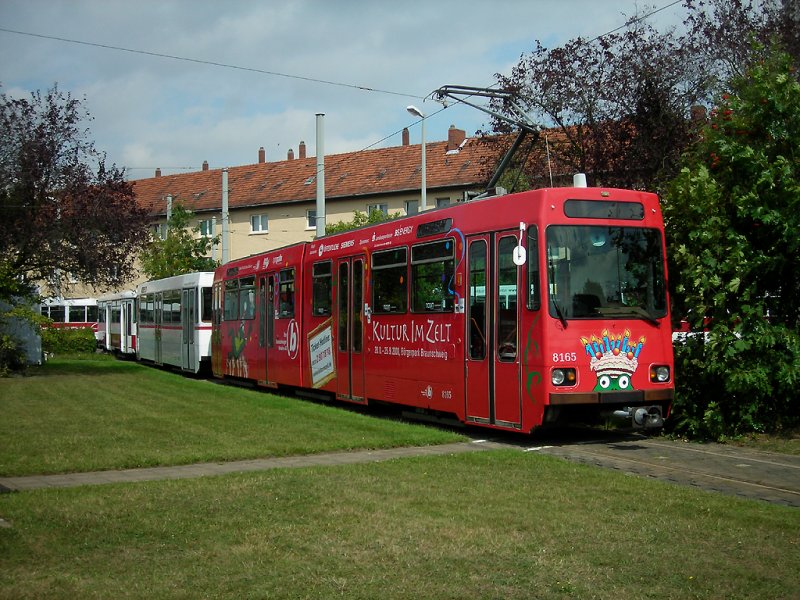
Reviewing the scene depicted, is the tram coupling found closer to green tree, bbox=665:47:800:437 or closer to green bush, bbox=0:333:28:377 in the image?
green tree, bbox=665:47:800:437

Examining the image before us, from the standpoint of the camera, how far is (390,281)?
53.9 ft

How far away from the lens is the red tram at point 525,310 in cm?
1251

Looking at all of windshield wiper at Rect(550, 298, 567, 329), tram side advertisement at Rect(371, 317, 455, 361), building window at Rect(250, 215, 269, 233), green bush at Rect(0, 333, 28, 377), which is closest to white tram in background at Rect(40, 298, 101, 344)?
building window at Rect(250, 215, 269, 233)

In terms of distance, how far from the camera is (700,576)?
6254mm

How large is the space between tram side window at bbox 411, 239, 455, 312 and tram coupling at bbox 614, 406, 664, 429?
298cm

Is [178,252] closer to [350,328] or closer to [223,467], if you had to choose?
[350,328]

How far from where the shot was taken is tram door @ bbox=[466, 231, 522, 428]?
510 inches

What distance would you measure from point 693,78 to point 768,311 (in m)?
10.0

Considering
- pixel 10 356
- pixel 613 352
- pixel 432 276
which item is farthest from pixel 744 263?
pixel 10 356

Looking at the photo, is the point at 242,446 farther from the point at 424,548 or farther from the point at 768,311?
the point at 768,311

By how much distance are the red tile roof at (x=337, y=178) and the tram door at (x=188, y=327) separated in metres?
20.9

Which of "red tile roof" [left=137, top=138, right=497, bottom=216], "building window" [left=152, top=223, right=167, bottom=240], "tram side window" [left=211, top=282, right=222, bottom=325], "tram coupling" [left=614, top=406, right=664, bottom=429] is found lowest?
"tram coupling" [left=614, top=406, right=664, bottom=429]

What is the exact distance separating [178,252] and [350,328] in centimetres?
3131

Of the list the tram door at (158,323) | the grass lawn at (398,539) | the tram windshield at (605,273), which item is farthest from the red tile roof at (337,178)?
the grass lawn at (398,539)
